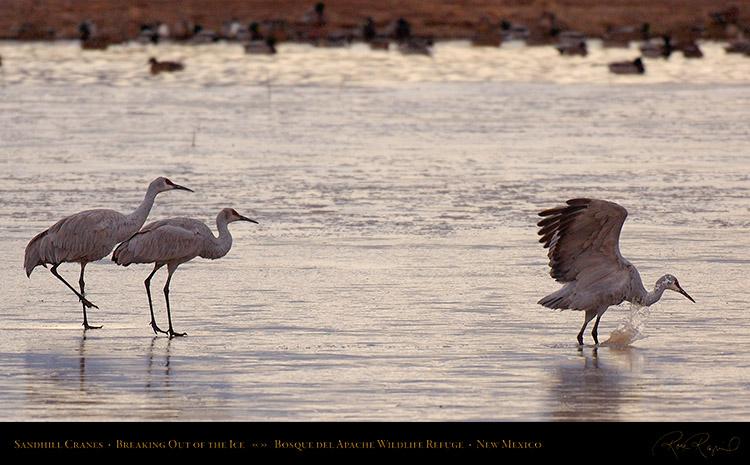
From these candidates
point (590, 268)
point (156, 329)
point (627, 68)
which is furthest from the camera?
point (627, 68)

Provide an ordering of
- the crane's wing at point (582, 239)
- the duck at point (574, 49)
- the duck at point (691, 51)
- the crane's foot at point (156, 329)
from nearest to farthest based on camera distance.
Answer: the crane's wing at point (582, 239), the crane's foot at point (156, 329), the duck at point (691, 51), the duck at point (574, 49)

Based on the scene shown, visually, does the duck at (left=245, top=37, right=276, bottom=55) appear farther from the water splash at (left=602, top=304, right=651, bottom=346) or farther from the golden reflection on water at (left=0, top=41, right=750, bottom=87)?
the water splash at (left=602, top=304, right=651, bottom=346)

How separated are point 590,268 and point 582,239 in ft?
0.76

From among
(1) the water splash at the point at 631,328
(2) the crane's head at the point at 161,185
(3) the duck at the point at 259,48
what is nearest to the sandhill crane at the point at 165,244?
(2) the crane's head at the point at 161,185

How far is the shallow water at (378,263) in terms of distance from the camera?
785 cm

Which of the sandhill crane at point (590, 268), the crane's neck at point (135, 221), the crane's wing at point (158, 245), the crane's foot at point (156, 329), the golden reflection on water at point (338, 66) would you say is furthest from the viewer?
the golden reflection on water at point (338, 66)

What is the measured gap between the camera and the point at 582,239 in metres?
9.34

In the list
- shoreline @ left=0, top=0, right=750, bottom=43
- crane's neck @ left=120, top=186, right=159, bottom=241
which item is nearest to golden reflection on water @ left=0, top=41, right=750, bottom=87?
shoreline @ left=0, top=0, right=750, bottom=43

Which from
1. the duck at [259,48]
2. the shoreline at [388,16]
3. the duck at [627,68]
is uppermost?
the duck at [627,68]

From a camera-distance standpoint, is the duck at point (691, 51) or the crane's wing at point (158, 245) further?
the duck at point (691, 51)

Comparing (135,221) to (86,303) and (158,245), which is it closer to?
(158,245)

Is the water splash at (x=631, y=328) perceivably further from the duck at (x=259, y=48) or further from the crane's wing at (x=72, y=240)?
the duck at (x=259, y=48)

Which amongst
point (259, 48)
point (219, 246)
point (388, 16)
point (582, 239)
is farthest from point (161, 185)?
point (388, 16)
